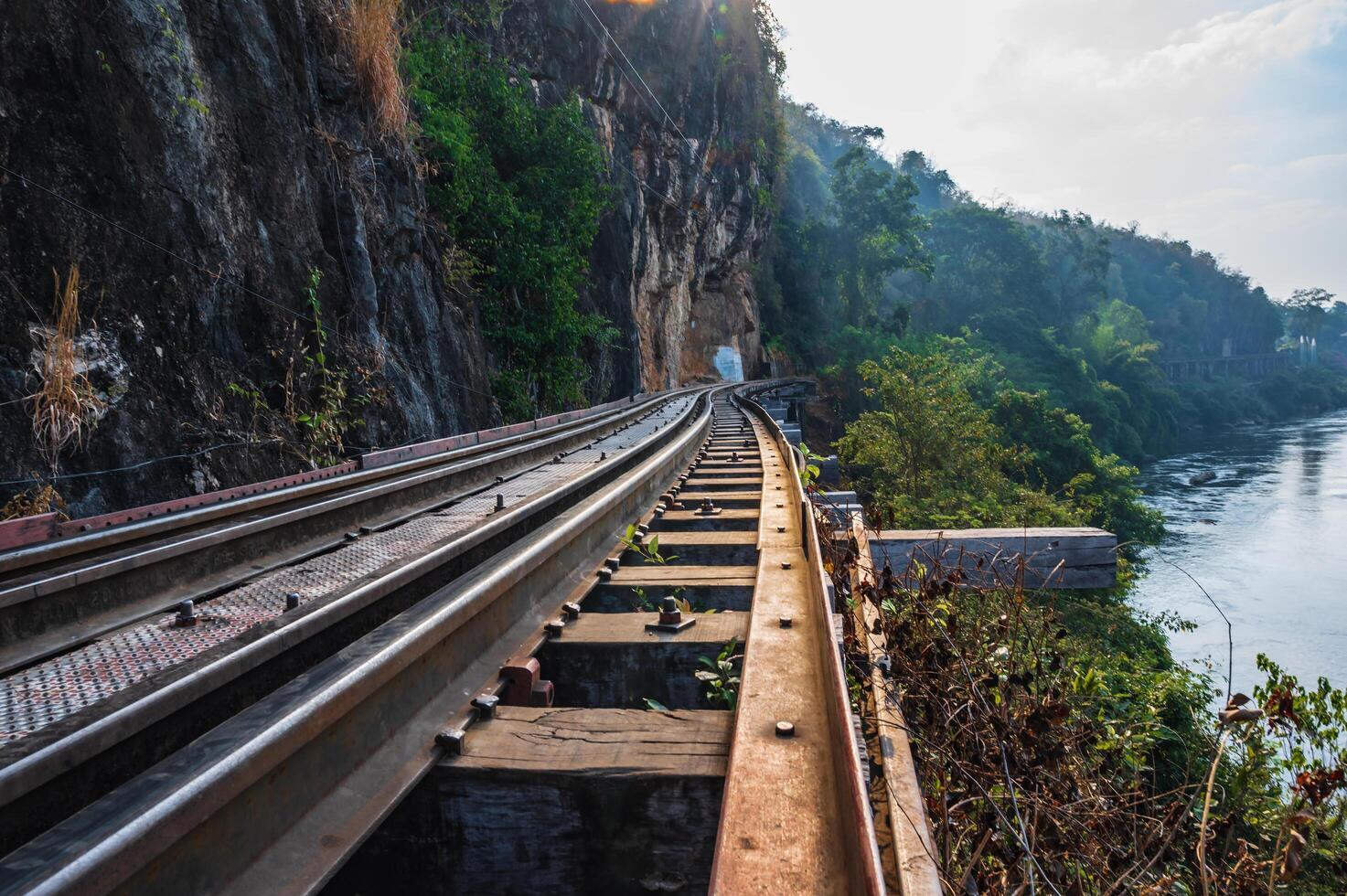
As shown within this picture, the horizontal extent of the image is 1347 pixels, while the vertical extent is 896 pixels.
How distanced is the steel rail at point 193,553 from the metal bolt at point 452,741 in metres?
1.48

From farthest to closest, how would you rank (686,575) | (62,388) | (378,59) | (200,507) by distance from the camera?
(378,59)
(62,388)
(200,507)
(686,575)

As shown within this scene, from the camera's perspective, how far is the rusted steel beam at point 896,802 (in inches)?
49.3

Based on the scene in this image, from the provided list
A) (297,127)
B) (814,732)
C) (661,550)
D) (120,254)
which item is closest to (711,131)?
(297,127)

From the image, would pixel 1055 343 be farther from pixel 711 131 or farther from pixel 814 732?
pixel 814 732

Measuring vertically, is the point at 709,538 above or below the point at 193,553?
below

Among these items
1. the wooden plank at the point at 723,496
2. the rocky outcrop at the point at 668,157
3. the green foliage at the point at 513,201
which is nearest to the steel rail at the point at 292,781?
the wooden plank at the point at 723,496

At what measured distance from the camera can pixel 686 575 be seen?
11.4 feet

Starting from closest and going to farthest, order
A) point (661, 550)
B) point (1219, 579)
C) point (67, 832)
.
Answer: point (67, 832), point (661, 550), point (1219, 579)

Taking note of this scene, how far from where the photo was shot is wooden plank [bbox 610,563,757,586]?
3.31 metres

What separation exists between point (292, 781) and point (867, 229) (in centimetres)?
5534

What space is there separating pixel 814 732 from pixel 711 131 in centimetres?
3737

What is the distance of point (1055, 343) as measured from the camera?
62375mm

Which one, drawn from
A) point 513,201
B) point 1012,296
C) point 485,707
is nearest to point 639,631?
point 485,707

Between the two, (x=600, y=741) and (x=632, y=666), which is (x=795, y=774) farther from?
(x=632, y=666)
